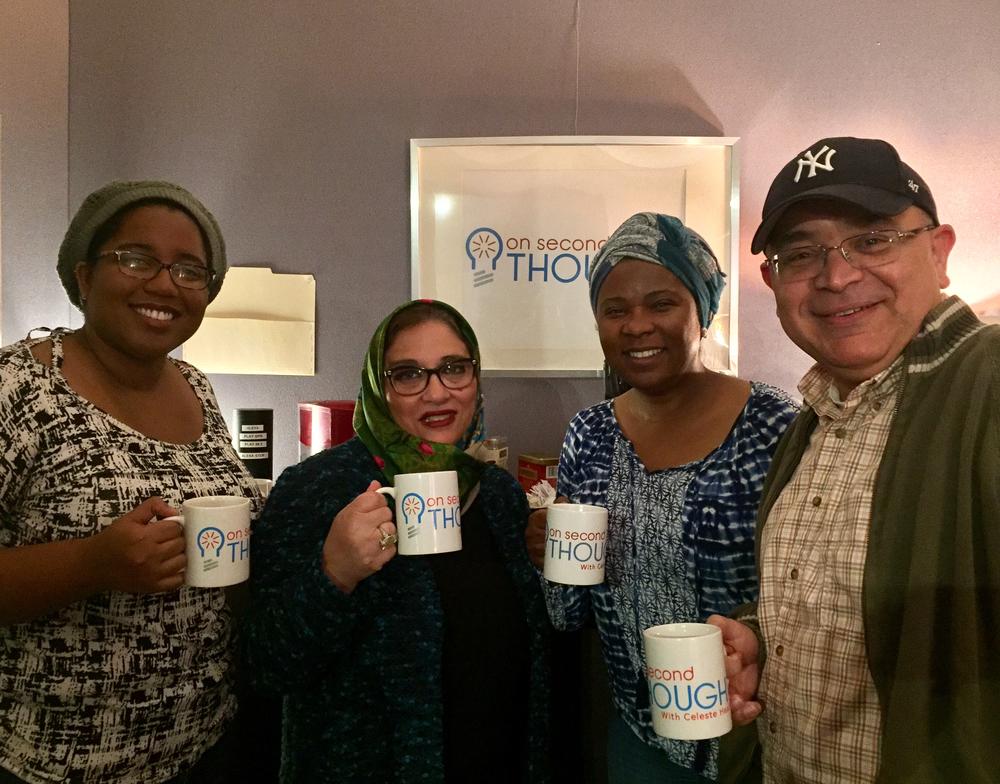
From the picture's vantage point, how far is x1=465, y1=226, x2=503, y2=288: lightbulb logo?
2545 millimetres

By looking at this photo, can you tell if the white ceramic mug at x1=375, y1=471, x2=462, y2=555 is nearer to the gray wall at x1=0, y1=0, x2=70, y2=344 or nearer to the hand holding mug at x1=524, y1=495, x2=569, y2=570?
the hand holding mug at x1=524, y1=495, x2=569, y2=570

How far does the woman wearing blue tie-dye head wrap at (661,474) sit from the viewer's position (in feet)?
4.22

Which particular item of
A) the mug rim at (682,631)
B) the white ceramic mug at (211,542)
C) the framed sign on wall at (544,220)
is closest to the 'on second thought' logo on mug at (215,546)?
the white ceramic mug at (211,542)

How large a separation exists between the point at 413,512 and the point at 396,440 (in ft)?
0.77

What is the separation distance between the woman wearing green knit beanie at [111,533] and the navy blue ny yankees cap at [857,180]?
1143mm

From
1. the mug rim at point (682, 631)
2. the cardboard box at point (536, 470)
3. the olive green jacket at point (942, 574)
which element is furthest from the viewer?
the cardboard box at point (536, 470)

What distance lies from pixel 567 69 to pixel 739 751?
230 centimetres

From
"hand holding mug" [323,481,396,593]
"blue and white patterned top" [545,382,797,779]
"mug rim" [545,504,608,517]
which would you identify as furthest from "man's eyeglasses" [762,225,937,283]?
"hand holding mug" [323,481,396,593]

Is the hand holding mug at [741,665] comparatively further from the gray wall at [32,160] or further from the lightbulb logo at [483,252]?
the gray wall at [32,160]

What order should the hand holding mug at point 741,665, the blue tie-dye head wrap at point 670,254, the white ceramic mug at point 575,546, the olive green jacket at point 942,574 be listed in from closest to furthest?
the olive green jacket at point 942,574 < the hand holding mug at point 741,665 < the white ceramic mug at point 575,546 < the blue tie-dye head wrap at point 670,254

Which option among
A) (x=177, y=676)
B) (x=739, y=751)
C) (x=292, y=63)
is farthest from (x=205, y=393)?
(x=292, y=63)

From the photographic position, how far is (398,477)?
46.3 inches

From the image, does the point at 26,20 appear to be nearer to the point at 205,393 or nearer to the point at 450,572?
the point at 205,393

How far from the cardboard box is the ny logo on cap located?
4.68 feet
